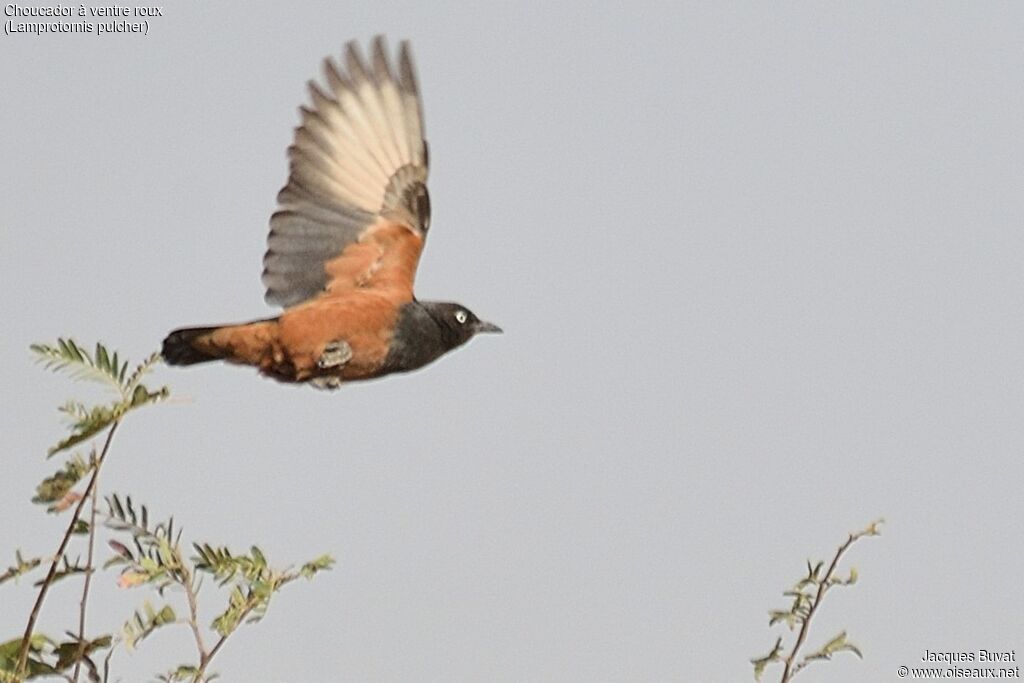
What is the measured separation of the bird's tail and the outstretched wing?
0.69 m

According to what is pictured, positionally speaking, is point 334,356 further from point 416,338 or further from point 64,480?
point 64,480

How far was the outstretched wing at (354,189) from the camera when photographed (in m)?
8.47

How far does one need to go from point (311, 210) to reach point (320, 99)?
840 millimetres

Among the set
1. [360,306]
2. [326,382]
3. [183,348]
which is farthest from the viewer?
[360,306]

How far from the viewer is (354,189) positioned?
8891 millimetres

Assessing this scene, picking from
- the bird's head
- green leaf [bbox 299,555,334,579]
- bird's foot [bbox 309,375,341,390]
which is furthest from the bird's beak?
green leaf [bbox 299,555,334,579]

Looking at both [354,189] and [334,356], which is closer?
[334,356]

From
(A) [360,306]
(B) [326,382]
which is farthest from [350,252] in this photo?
(B) [326,382]

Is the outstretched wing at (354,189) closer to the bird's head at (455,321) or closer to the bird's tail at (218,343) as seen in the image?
the bird's head at (455,321)

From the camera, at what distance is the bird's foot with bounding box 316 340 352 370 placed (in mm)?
7676

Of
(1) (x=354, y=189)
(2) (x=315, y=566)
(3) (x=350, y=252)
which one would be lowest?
(2) (x=315, y=566)

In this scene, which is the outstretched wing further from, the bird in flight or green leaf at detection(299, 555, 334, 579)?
green leaf at detection(299, 555, 334, 579)

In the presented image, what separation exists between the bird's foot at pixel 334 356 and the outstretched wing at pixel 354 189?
639 millimetres

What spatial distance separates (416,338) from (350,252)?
2.37 feet
